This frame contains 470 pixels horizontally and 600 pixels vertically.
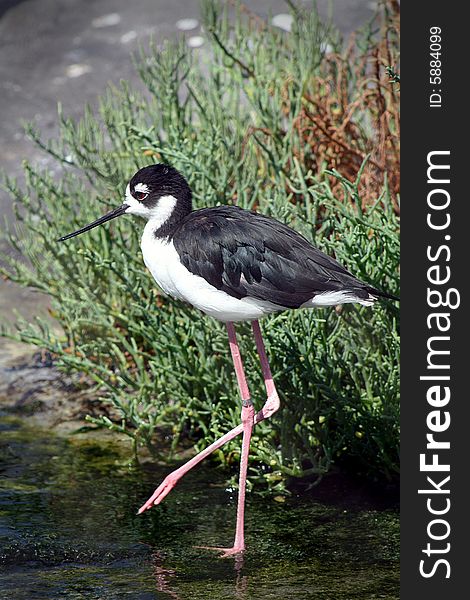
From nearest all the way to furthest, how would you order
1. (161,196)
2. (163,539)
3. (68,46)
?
(163,539), (161,196), (68,46)

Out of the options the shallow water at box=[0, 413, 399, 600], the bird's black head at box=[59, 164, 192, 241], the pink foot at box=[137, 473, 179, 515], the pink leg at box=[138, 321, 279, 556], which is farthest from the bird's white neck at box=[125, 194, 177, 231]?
the shallow water at box=[0, 413, 399, 600]

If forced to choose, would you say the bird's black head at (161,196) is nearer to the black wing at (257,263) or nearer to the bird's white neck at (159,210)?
the bird's white neck at (159,210)

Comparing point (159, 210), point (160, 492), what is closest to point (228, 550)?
point (160, 492)

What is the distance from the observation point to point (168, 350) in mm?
4766

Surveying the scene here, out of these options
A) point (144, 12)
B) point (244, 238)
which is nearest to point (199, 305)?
point (244, 238)

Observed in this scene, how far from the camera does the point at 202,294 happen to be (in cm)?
408

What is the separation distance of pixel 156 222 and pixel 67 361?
3.02 feet

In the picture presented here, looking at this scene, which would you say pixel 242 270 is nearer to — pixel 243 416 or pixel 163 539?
pixel 243 416

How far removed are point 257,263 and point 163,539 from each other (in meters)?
1.07

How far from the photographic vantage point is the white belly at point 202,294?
13.4ft

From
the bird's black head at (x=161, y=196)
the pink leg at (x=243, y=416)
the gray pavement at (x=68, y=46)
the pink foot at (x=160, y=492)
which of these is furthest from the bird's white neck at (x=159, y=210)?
the gray pavement at (x=68, y=46)

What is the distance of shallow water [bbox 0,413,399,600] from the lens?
3.67m

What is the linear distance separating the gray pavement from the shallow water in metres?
3.47

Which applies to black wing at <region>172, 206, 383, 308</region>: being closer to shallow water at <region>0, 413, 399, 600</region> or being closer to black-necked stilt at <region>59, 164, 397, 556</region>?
black-necked stilt at <region>59, 164, 397, 556</region>
